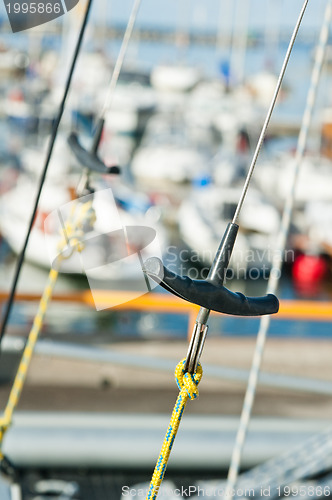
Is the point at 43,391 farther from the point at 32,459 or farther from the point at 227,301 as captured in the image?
the point at 227,301

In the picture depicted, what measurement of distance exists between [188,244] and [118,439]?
10591mm

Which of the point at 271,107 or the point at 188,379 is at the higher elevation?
the point at 271,107

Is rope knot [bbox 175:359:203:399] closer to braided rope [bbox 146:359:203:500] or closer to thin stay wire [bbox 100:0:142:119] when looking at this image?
braided rope [bbox 146:359:203:500]

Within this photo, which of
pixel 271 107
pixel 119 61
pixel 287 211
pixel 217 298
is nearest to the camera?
pixel 217 298

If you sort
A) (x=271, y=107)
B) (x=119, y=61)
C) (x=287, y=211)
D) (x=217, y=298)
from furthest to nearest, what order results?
1. (x=287, y=211)
2. (x=119, y=61)
3. (x=271, y=107)
4. (x=217, y=298)

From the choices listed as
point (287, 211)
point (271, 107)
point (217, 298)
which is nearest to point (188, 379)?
point (217, 298)

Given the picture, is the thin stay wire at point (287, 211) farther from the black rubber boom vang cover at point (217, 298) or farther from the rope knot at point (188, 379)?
the black rubber boom vang cover at point (217, 298)

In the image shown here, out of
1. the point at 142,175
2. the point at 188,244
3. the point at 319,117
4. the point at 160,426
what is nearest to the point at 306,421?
the point at 160,426

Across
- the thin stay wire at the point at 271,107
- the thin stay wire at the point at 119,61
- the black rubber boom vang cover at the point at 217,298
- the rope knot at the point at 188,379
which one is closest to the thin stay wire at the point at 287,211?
the thin stay wire at the point at 119,61

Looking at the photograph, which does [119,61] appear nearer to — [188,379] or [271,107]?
[271,107]

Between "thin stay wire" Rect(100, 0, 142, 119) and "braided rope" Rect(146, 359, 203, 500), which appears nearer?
"braided rope" Rect(146, 359, 203, 500)

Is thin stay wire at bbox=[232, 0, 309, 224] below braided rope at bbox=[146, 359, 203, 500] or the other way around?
the other way around

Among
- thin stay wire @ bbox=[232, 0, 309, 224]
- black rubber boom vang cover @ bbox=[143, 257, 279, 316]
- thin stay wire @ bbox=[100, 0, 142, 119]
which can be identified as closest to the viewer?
black rubber boom vang cover @ bbox=[143, 257, 279, 316]

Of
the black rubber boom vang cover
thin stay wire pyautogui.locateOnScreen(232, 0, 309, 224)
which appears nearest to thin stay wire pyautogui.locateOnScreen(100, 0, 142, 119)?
thin stay wire pyautogui.locateOnScreen(232, 0, 309, 224)
